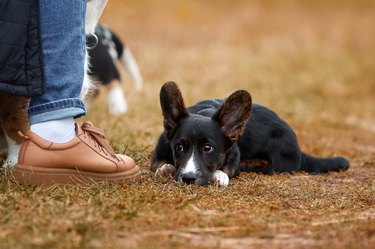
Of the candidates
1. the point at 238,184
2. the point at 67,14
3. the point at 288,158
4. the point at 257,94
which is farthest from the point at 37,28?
the point at 257,94

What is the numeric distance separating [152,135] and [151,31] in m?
11.0

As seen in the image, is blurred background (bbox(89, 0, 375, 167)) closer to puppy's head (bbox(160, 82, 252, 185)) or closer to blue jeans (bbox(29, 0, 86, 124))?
puppy's head (bbox(160, 82, 252, 185))

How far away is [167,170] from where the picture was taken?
15.6 ft

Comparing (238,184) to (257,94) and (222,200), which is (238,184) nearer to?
(222,200)

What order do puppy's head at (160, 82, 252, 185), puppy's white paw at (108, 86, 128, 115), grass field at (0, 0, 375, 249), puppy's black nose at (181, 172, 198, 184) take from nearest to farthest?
grass field at (0, 0, 375, 249), puppy's black nose at (181, 172, 198, 184), puppy's head at (160, 82, 252, 185), puppy's white paw at (108, 86, 128, 115)

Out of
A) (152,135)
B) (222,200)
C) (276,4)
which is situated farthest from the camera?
(276,4)

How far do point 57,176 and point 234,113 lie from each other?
1430mm

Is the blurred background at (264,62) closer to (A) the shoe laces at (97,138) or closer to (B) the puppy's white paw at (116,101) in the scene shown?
(B) the puppy's white paw at (116,101)

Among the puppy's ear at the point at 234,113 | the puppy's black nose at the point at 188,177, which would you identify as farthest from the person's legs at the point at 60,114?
the puppy's ear at the point at 234,113

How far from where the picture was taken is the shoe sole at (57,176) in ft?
12.5

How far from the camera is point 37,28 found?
364cm

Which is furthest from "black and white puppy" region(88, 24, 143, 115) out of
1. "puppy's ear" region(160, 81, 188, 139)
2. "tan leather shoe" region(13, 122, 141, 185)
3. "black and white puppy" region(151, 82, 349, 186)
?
"tan leather shoe" region(13, 122, 141, 185)

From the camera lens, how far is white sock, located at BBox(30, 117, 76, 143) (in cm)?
380

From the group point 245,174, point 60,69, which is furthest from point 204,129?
point 60,69
